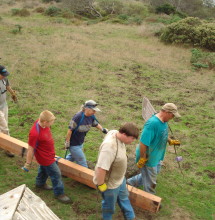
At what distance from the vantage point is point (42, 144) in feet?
11.9

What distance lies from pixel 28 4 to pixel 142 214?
2786 centimetres

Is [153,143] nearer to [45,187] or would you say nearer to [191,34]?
[45,187]

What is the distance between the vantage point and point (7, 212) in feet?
5.68

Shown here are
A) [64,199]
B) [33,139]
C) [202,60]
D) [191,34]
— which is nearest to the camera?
[33,139]

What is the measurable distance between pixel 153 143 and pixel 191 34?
1384 centimetres

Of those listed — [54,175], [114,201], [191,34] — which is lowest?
[54,175]

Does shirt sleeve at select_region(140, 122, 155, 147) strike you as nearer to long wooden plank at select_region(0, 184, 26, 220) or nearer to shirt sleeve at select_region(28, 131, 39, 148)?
shirt sleeve at select_region(28, 131, 39, 148)

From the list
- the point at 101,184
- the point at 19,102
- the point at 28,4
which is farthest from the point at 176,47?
the point at 28,4

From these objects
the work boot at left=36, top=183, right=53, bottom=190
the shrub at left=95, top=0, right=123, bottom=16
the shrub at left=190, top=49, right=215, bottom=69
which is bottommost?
the work boot at left=36, top=183, right=53, bottom=190

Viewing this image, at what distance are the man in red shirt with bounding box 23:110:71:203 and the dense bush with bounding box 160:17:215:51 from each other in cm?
1390

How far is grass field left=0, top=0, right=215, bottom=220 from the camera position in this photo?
4.41m

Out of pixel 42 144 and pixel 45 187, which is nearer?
A: pixel 42 144

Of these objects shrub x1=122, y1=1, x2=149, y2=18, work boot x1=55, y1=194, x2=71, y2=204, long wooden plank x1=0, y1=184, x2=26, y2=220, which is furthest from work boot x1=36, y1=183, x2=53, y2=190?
shrub x1=122, y1=1, x2=149, y2=18

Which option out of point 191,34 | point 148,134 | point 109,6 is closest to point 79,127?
point 148,134
